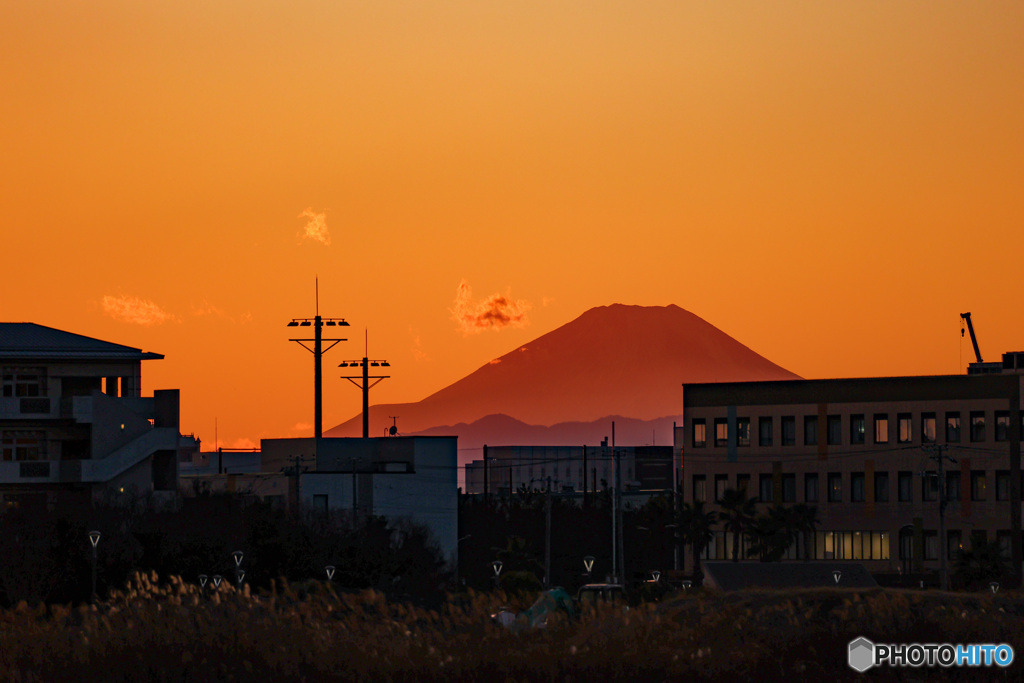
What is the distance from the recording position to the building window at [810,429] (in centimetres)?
11138

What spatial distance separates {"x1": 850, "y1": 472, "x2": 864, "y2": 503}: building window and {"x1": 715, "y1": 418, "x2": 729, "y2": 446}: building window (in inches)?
431

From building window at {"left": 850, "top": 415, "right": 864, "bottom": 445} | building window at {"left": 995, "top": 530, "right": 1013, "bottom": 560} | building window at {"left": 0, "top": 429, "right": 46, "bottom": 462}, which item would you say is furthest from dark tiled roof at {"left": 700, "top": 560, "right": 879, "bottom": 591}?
building window at {"left": 0, "top": 429, "right": 46, "bottom": 462}

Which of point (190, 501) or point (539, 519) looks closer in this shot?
point (190, 501)

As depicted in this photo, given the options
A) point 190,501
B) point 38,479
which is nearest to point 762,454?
point 190,501

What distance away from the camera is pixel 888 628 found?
26547 mm

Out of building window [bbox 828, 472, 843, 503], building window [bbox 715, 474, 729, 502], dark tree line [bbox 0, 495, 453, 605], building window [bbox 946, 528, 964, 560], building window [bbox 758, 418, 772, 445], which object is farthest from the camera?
building window [bbox 715, 474, 729, 502]

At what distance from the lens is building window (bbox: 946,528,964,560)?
343ft

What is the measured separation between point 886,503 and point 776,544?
981 centimetres

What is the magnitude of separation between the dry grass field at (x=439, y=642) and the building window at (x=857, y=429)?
275ft

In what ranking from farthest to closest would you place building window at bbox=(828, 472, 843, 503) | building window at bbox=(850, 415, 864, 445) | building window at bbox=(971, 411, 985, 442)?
building window at bbox=(850, 415, 864, 445)
building window at bbox=(828, 472, 843, 503)
building window at bbox=(971, 411, 985, 442)

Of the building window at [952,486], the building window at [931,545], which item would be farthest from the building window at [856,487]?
the building window at [952,486]

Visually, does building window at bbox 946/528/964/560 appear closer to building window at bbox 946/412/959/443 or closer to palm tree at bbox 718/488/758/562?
building window at bbox 946/412/959/443

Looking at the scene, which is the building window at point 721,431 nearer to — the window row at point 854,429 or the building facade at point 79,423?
the window row at point 854,429

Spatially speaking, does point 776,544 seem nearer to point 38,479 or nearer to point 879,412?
point 879,412
